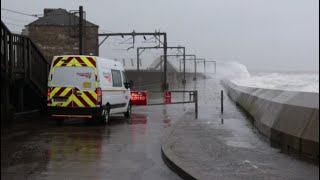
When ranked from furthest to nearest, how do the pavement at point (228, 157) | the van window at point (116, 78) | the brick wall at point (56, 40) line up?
the brick wall at point (56, 40), the van window at point (116, 78), the pavement at point (228, 157)

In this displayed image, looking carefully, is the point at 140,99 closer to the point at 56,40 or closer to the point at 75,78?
the point at 75,78

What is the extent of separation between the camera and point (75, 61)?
16203mm

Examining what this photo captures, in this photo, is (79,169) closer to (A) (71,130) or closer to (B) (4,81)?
(A) (71,130)

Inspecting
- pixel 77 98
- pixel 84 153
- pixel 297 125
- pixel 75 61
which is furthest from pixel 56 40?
pixel 297 125

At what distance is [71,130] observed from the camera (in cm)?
1495

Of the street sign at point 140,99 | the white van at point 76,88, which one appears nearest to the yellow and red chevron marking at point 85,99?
the white van at point 76,88

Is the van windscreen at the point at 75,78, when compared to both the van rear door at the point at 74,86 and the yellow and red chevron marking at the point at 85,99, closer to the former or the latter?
the van rear door at the point at 74,86

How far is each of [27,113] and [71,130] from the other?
11.6 feet

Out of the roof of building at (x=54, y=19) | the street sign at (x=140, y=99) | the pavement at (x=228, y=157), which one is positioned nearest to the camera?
the pavement at (x=228, y=157)

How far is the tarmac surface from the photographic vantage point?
831cm

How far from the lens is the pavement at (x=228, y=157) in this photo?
317 inches

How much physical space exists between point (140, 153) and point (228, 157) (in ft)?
6.47

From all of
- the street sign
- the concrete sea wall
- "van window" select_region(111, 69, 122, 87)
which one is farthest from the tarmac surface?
the street sign

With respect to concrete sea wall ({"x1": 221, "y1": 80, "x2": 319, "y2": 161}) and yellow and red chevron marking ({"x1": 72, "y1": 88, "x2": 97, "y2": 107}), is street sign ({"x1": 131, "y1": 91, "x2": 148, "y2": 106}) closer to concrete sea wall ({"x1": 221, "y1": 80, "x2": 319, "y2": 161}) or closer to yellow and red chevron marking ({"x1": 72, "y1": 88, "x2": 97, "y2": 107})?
yellow and red chevron marking ({"x1": 72, "y1": 88, "x2": 97, "y2": 107})
